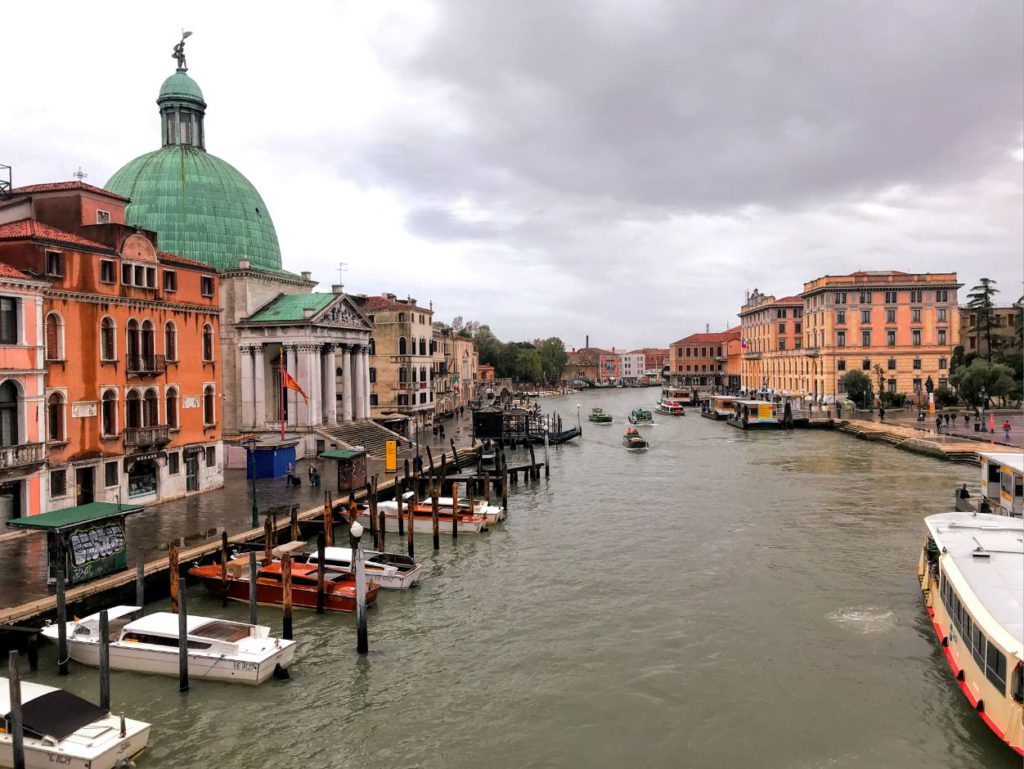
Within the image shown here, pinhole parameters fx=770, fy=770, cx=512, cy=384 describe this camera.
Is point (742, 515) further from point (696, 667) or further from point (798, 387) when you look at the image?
point (798, 387)

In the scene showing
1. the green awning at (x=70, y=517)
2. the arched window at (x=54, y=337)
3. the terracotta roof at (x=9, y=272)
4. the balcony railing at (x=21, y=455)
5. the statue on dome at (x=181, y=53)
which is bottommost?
the green awning at (x=70, y=517)

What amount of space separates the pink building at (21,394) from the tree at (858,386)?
77.1 metres

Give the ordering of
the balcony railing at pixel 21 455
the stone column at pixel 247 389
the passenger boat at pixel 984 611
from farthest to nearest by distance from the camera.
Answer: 1. the stone column at pixel 247 389
2. the balcony railing at pixel 21 455
3. the passenger boat at pixel 984 611

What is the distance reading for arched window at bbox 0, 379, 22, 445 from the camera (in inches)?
1003

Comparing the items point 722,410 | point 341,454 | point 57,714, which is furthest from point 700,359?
point 57,714

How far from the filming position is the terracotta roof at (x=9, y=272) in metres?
25.0

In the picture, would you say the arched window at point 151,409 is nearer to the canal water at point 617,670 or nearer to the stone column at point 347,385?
the canal water at point 617,670

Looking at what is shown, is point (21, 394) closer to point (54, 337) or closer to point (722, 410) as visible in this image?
point (54, 337)

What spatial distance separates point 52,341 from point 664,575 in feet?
76.2

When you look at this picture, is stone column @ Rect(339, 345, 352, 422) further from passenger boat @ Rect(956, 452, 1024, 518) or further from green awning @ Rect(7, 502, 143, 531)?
passenger boat @ Rect(956, 452, 1024, 518)

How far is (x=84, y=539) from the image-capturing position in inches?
811

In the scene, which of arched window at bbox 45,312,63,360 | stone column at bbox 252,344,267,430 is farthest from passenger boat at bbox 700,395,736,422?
arched window at bbox 45,312,63,360

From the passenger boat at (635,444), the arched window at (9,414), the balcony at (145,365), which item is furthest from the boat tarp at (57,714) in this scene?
the passenger boat at (635,444)

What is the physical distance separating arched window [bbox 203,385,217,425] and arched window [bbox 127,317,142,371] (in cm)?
453
